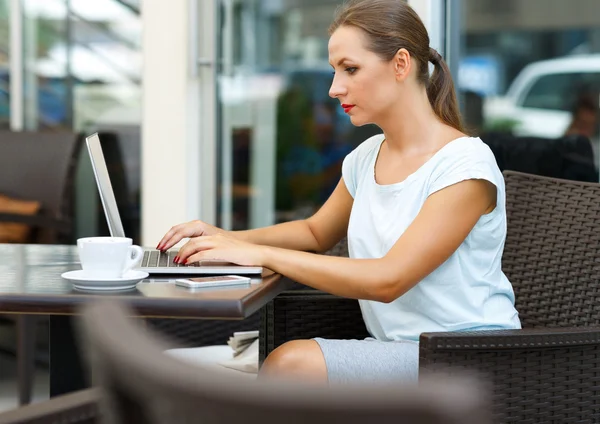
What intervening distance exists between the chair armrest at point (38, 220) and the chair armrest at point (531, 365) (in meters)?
2.42

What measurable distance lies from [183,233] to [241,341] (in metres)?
0.37

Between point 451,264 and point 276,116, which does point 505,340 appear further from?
point 276,116

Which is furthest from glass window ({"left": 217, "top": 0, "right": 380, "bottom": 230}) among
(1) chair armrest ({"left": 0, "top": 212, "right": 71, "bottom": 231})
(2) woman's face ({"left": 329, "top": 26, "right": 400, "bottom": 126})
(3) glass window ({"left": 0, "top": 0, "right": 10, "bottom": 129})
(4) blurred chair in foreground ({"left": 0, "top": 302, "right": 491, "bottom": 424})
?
(4) blurred chair in foreground ({"left": 0, "top": 302, "right": 491, "bottom": 424})

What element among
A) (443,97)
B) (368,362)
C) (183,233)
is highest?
(443,97)

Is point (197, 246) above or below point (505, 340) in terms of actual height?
above

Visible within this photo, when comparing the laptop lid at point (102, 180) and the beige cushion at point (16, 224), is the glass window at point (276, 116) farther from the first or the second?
the laptop lid at point (102, 180)

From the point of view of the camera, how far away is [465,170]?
1896 millimetres

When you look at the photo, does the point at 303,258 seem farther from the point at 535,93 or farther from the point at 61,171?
the point at 61,171

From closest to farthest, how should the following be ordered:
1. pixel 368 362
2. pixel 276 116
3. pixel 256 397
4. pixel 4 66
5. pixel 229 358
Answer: pixel 256 397
pixel 368 362
pixel 229 358
pixel 276 116
pixel 4 66

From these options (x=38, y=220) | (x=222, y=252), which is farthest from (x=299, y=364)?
(x=38, y=220)

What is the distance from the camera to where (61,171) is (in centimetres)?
391

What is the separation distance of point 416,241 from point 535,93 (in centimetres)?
146

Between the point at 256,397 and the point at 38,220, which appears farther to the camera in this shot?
the point at 38,220

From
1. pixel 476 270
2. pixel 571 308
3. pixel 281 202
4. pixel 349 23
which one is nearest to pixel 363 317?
pixel 476 270
